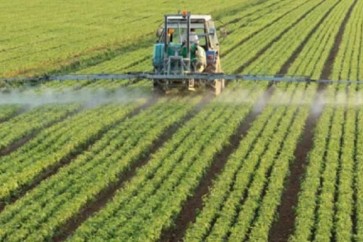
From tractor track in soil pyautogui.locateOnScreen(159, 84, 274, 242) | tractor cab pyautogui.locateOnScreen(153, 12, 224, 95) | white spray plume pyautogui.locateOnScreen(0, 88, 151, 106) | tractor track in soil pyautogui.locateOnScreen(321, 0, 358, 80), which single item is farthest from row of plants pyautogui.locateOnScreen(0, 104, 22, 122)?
tractor track in soil pyautogui.locateOnScreen(321, 0, 358, 80)

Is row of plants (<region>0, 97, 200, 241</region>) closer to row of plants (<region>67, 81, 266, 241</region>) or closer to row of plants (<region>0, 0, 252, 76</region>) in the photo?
row of plants (<region>67, 81, 266, 241</region>)

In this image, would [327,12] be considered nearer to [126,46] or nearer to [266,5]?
[266,5]

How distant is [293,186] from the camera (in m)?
12.0

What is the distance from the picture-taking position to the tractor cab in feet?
61.2

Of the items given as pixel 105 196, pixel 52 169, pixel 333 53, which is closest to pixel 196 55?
pixel 52 169

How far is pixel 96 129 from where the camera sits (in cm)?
1565

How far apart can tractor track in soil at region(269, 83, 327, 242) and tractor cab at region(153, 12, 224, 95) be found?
3.79 m

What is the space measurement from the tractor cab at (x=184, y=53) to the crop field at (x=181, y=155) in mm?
580

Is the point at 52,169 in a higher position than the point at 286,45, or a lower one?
higher

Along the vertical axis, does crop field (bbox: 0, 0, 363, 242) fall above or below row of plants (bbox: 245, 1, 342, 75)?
above

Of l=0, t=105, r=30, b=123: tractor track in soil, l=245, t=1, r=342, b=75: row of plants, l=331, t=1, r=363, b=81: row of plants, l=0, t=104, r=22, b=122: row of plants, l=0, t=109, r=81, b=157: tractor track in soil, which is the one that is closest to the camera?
l=0, t=109, r=81, b=157: tractor track in soil

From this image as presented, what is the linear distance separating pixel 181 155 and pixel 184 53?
602cm

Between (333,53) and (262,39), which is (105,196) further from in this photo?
(262,39)

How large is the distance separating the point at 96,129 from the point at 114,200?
15.5ft
